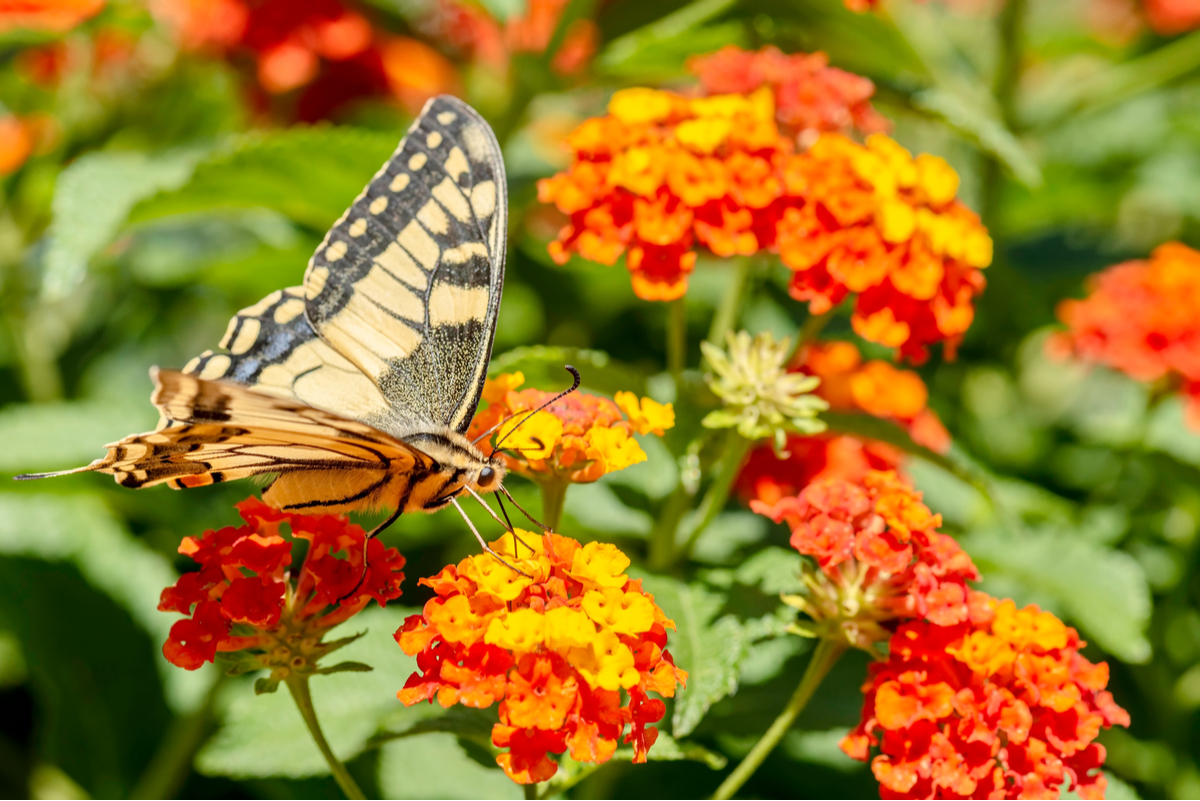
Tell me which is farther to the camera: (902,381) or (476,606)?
(902,381)

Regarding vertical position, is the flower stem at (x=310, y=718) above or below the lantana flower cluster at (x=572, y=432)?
below

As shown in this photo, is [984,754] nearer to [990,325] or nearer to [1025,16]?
[990,325]

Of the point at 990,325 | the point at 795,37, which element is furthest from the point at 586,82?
the point at 990,325

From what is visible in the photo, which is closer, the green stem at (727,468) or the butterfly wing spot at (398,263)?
the green stem at (727,468)

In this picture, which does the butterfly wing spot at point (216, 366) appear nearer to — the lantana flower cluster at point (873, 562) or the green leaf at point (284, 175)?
the green leaf at point (284, 175)

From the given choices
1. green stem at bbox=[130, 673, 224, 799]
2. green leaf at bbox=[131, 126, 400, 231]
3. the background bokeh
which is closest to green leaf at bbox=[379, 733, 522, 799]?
the background bokeh

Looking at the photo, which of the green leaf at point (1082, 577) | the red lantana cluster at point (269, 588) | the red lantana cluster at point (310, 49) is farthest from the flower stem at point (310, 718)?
the red lantana cluster at point (310, 49)
